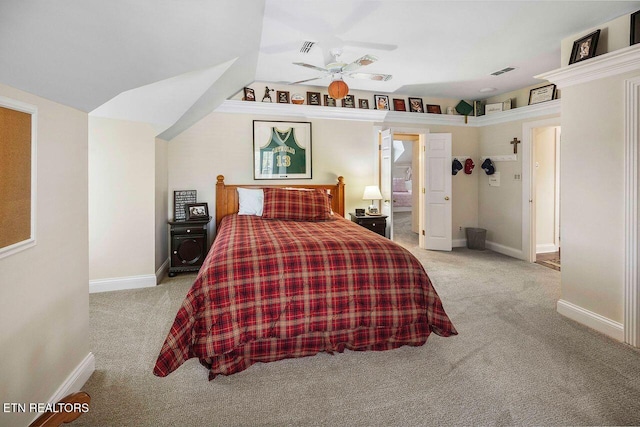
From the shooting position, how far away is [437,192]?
18.7 feet

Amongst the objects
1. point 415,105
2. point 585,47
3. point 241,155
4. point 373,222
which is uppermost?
point 415,105

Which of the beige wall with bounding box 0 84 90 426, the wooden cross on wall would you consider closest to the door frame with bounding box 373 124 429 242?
the wooden cross on wall

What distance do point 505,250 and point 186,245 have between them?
4.86 m

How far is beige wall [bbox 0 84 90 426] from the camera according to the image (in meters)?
1.41

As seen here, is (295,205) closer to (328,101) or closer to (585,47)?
(328,101)

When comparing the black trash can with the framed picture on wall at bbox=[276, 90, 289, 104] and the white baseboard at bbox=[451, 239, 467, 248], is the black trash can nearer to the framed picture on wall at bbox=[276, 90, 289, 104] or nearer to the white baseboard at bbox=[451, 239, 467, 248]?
the white baseboard at bbox=[451, 239, 467, 248]

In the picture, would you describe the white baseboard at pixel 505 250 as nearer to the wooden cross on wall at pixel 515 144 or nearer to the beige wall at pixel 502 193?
the beige wall at pixel 502 193

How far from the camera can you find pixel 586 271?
2.88 m

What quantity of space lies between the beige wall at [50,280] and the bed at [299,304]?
534 millimetres

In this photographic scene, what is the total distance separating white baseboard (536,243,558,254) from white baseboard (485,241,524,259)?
0.59 meters

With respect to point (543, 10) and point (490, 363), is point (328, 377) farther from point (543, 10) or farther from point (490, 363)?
point (543, 10)

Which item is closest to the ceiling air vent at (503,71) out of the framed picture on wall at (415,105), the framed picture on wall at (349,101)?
the framed picture on wall at (415,105)

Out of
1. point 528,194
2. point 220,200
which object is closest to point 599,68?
point 528,194

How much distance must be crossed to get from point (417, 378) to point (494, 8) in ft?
9.32
